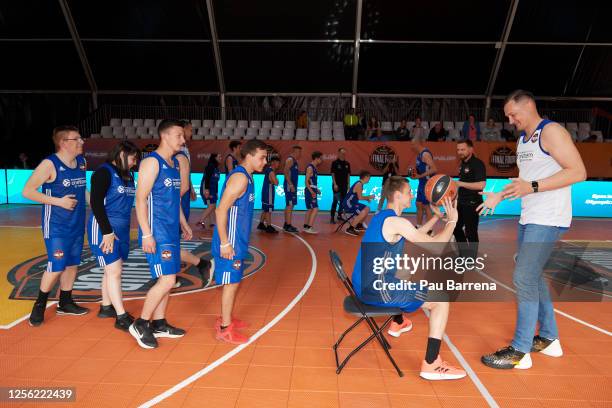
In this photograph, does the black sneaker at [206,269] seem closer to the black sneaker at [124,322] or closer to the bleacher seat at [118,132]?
the black sneaker at [124,322]

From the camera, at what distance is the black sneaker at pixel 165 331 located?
4448 millimetres

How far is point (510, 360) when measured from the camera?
152 inches

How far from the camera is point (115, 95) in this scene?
18125 mm

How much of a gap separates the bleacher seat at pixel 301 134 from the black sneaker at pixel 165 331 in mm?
12396

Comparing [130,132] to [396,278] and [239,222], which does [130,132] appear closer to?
[239,222]

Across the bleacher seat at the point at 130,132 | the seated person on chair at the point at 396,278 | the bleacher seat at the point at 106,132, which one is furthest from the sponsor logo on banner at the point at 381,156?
the seated person on chair at the point at 396,278

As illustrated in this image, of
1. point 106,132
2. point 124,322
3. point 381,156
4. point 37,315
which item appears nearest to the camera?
point 124,322

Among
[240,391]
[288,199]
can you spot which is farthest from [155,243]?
[288,199]

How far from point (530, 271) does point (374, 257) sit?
4.59 feet

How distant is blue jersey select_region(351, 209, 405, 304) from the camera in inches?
140

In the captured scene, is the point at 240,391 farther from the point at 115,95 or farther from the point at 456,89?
the point at 115,95

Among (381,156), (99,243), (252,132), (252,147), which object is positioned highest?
(252,132)

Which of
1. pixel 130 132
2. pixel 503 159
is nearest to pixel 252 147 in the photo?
pixel 503 159

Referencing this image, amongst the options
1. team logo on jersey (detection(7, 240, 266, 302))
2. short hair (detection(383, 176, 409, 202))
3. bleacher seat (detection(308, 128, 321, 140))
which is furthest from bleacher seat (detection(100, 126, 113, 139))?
short hair (detection(383, 176, 409, 202))
